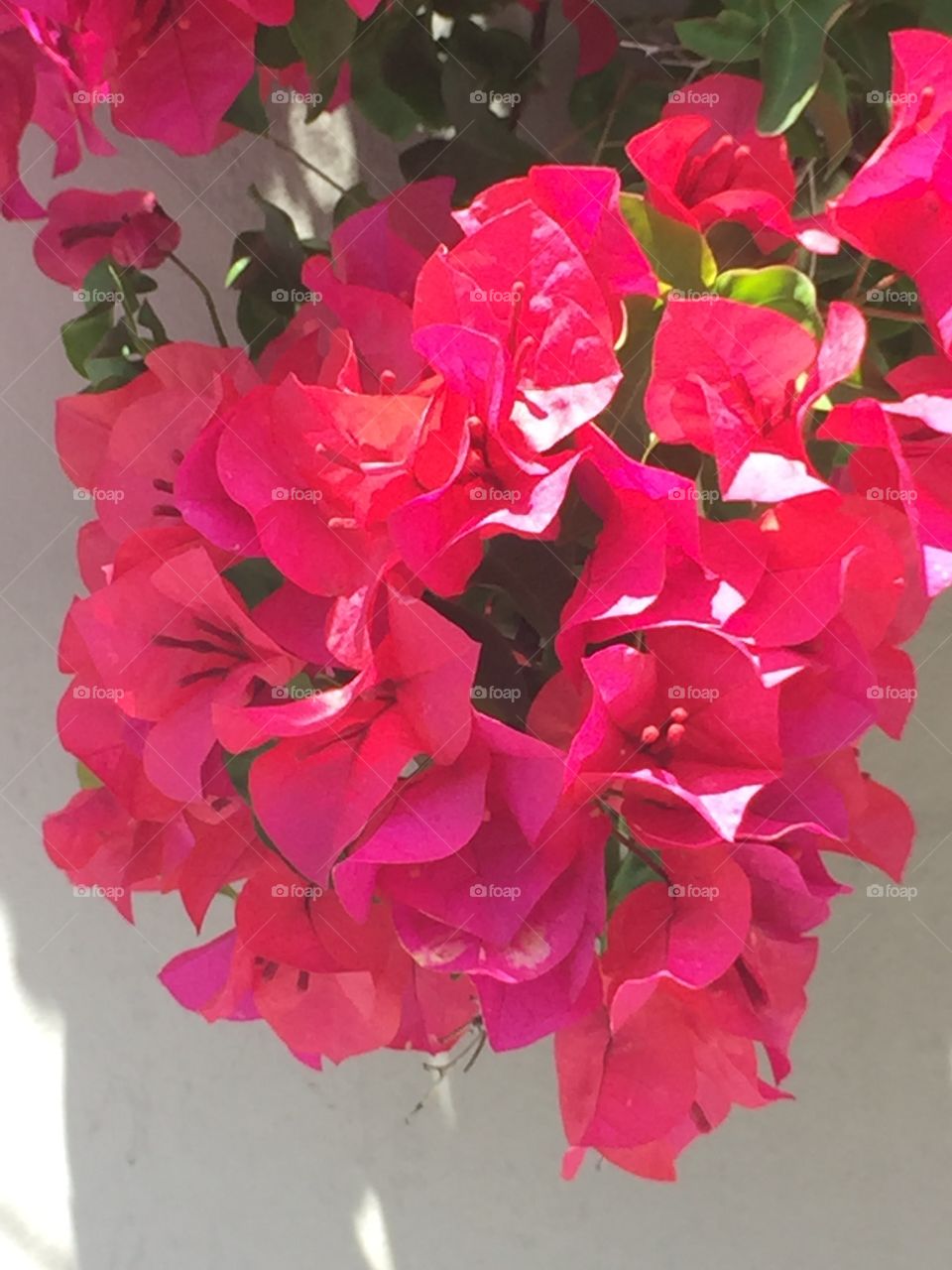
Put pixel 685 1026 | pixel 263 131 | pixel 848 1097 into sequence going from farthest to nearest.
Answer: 1. pixel 848 1097
2. pixel 263 131
3. pixel 685 1026

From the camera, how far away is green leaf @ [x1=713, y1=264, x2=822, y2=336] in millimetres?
450

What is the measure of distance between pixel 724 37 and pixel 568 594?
257 mm

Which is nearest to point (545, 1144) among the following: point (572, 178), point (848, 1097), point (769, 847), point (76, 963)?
point (848, 1097)

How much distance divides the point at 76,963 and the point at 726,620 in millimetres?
677

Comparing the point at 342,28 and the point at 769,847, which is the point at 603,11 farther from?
the point at 769,847

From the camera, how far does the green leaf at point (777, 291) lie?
45 centimetres

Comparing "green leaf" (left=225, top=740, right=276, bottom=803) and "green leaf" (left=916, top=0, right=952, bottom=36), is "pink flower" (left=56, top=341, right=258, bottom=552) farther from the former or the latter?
"green leaf" (left=916, top=0, right=952, bottom=36)

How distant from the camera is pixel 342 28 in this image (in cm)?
54

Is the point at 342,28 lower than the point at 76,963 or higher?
higher

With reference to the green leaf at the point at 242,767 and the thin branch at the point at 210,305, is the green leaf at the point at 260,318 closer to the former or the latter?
the thin branch at the point at 210,305

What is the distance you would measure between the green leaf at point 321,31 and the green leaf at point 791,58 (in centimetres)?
19

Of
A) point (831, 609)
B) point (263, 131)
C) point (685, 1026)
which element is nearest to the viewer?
point (831, 609)

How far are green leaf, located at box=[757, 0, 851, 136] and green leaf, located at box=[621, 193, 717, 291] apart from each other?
2.4 inches

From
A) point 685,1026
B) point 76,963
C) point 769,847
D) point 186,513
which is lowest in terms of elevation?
point 76,963
